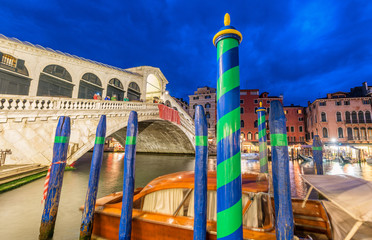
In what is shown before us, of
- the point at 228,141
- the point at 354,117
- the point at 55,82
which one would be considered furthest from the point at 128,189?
the point at 354,117

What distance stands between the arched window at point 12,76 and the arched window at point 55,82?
0.81 m

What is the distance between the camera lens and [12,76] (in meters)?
10.4

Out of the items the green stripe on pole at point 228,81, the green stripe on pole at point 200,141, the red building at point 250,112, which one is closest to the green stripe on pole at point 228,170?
the green stripe on pole at point 228,81

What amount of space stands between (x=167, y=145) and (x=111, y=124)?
1344 centimetres

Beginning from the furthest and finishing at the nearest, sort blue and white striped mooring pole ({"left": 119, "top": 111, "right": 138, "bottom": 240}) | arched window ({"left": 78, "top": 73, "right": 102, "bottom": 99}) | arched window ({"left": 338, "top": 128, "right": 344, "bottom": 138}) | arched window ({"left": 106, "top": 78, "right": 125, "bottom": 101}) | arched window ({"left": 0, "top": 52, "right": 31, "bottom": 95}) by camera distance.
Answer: arched window ({"left": 338, "top": 128, "right": 344, "bottom": 138}) < arched window ({"left": 106, "top": 78, "right": 125, "bottom": 101}) < arched window ({"left": 78, "top": 73, "right": 102, "bottom": 99}) < arched window ({"left": 0, "top": 52, "right": 31, "bottom": 95}) < blue and white striped mooring pole ({"left": 119, "top": 111, "right": 138, "bottom": 240})

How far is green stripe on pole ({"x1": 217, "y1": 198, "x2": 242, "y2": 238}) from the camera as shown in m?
1.38

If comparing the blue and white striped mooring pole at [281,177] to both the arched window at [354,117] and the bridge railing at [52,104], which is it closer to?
the bridge railing at [52,104]

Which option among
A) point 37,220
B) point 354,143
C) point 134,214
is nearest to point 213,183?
point 134,214

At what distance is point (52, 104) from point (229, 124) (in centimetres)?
889

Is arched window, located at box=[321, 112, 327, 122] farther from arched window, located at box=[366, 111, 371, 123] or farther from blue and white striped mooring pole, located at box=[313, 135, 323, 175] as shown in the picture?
blue and white striped mooring pole, located at box=[313, 135, 323, 175]

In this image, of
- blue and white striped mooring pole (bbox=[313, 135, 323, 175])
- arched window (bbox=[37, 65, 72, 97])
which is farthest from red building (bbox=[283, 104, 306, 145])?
arched window (bbox=[37, 65, 72, 97])

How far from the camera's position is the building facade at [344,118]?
74.6 feet

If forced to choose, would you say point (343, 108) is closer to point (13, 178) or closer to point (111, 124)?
point (111, 124)

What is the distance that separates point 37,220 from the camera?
3.51 metres
